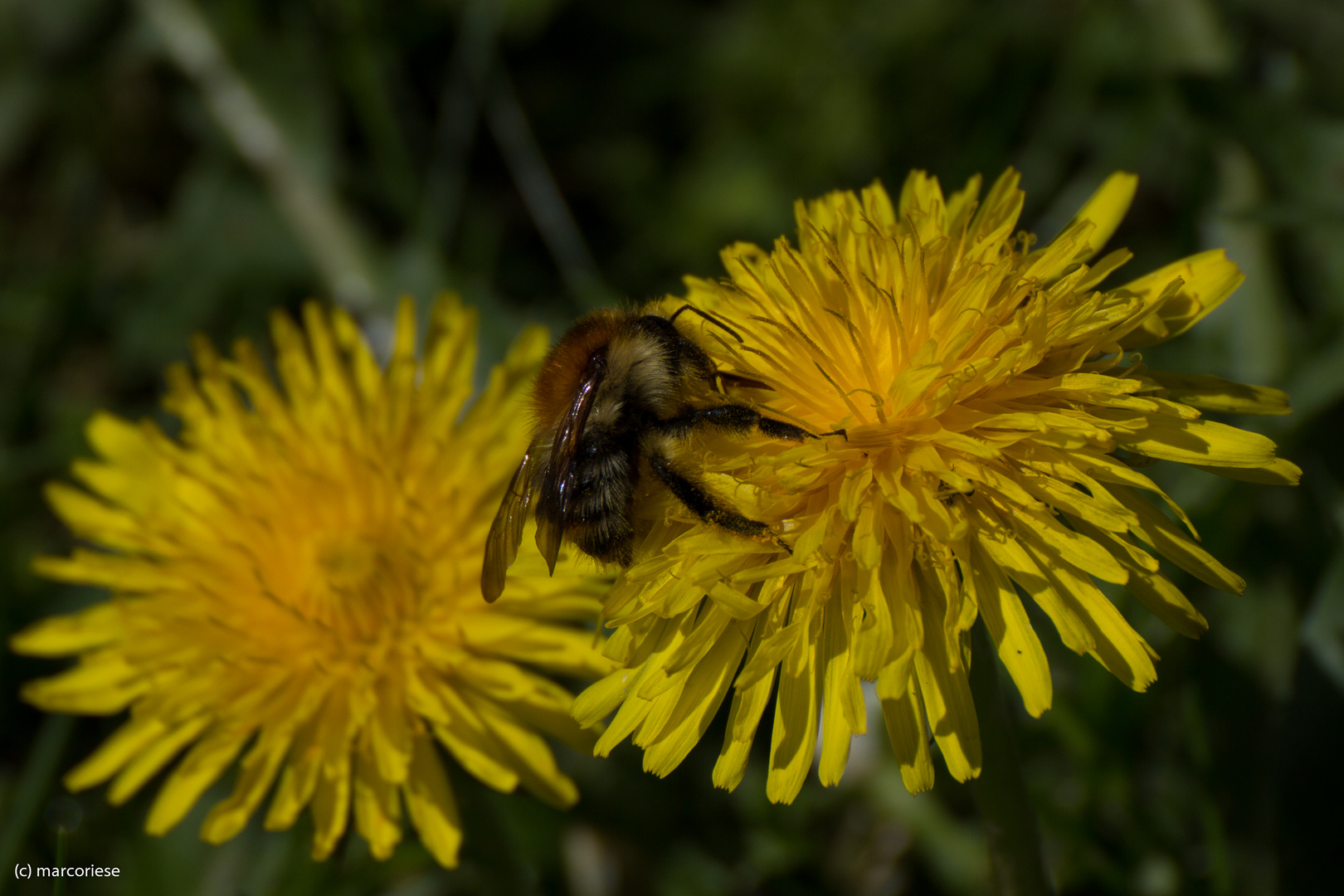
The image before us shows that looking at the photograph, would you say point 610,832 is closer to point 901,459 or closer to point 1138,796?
point 1138,796

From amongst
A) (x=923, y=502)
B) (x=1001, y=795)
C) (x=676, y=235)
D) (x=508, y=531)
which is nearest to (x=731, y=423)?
(x=923, y=502)

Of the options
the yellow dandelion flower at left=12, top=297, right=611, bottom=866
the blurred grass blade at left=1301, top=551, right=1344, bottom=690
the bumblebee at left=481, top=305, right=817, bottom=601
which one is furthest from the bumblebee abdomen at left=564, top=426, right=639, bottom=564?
the blurred grass blade at left=1301, top=551, right=1344, bottom=690

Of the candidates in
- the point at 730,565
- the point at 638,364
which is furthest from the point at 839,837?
the point at 638,364

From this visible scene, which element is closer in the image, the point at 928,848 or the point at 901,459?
the point at 901,459

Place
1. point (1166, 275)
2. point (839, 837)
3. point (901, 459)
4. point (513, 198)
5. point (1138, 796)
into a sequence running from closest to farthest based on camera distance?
1. point (901, 459)
2. point (1166, 275)
3. point (1138, 796)
4. point (839, 837)
5. point (513, 198)

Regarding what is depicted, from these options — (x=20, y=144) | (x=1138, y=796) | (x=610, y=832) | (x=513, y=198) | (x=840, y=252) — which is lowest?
(x=1138, y=796)

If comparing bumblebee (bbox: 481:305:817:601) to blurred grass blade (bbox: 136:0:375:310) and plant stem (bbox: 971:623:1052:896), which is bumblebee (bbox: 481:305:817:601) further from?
blurred grass blade (bbox: 136:0:375:310)

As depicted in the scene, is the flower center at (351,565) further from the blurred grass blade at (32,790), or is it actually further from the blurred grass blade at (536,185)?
the blurred grass blade at (536,185)

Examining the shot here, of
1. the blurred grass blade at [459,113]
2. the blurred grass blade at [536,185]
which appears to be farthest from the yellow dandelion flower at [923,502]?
the blurred grass blade at [459,113]
